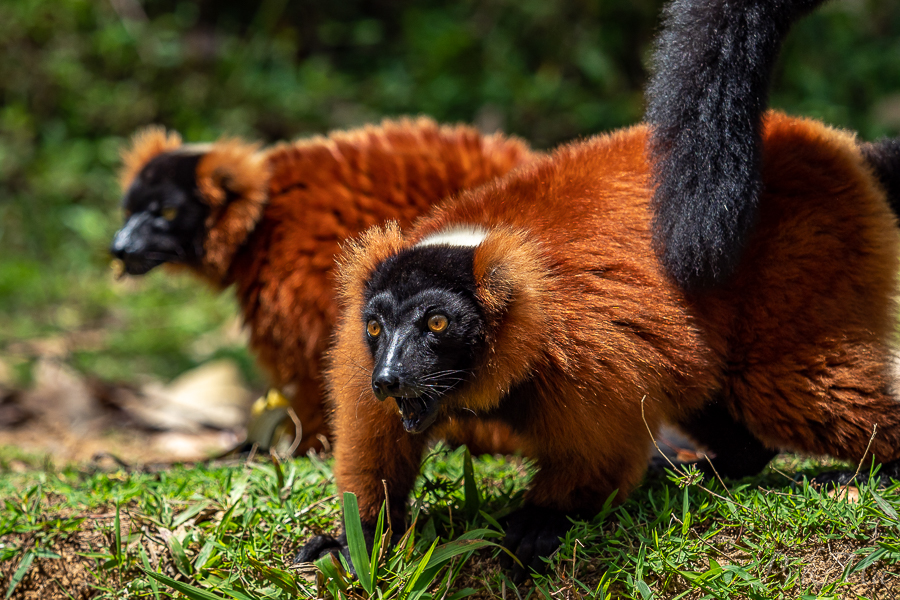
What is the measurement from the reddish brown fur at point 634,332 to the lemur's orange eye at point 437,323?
0.19 m

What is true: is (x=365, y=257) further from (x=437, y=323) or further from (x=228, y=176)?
(x=228, y=176)

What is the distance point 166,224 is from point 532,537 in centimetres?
318

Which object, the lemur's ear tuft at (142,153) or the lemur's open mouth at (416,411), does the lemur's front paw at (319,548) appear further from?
the lemur's ear tuft at (142,153)

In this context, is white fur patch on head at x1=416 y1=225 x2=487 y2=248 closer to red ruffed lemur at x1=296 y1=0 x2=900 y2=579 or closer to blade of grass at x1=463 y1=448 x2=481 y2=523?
red ruffed lemur at x1=296 y1=0 x2=900 y2=579

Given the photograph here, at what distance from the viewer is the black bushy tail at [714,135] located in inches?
121

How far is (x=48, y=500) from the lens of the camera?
12.5 feet

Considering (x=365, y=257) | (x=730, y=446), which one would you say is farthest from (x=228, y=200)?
(x=730, y=446)

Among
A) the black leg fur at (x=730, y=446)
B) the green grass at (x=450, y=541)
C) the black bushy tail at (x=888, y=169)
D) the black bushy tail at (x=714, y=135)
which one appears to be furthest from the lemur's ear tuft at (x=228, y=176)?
the black bushy tail at (x=888, y=169)

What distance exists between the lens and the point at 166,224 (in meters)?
5.16

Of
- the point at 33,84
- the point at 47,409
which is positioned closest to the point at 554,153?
the point at 47,409

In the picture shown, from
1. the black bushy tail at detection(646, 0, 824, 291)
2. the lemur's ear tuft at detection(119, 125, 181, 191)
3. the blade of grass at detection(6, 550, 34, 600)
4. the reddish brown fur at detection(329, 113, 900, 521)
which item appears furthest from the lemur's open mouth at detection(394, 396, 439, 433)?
the lemur's ear tuft at detection(119, 125, 181, 191)

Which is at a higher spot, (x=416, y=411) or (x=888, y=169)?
Result: (x=888, y=169)

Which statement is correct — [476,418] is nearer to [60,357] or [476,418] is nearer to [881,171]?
[881,171]

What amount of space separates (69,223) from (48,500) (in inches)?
268
